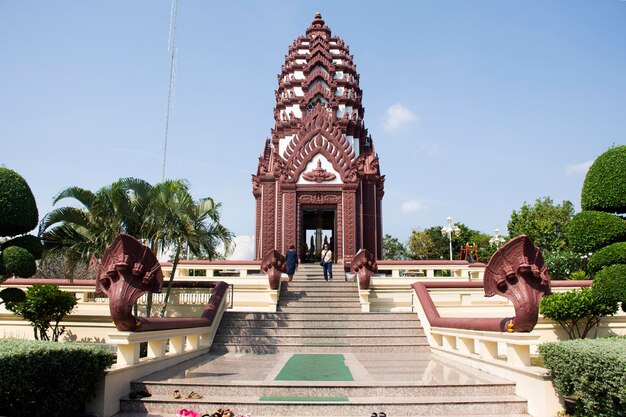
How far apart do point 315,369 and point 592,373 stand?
4.47 meters

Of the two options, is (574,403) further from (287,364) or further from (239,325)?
(239,325)

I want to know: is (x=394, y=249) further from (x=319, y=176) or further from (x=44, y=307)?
(x=44, y=307)

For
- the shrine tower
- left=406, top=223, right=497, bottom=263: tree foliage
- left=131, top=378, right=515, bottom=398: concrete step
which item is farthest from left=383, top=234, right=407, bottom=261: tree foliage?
left=131, top=378, right=515, bottom=398: concrete step

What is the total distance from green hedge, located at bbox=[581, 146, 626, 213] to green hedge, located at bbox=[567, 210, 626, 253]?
210 mm

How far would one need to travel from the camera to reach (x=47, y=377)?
17.7ft

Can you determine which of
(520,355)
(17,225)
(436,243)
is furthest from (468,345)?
(436,243)

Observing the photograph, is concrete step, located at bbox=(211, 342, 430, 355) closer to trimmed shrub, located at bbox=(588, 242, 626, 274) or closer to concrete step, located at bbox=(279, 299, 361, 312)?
concrete step, located at bbox=(279, 299, 361, 312)

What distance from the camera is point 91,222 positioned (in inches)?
500

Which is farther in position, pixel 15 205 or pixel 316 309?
pixel 316 309

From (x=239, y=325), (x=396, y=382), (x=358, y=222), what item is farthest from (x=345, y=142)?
(x=396, y=382)

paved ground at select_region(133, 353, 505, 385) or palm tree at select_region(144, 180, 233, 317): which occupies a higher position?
palm tree at select_region(144, 180, 233, 317)

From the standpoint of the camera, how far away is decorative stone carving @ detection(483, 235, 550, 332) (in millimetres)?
6691

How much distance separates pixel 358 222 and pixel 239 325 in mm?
9393

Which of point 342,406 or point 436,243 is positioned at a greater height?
point 436,243
